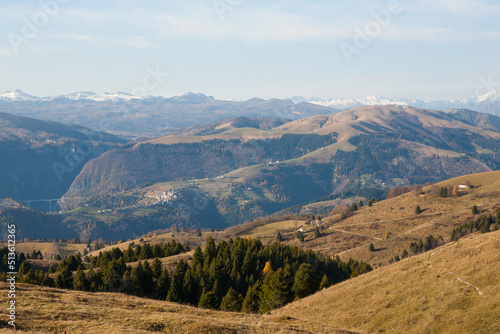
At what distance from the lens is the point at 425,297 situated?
55875mm

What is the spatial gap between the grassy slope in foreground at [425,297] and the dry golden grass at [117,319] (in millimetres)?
9818

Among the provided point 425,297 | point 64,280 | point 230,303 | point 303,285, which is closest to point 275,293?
point 303,285

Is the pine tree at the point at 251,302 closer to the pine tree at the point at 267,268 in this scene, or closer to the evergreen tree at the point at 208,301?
the evergreen tree at the point at 208,301

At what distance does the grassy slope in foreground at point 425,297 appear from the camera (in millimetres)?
49344

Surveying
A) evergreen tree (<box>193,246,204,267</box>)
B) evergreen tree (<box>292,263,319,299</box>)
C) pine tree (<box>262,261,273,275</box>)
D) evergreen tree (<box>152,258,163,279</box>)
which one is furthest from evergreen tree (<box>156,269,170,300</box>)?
evergreen tree (<box>292,263,319,299</box>)

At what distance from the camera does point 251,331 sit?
136 ft

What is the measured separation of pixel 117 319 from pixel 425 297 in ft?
123

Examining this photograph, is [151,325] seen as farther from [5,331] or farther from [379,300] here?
[379,300]

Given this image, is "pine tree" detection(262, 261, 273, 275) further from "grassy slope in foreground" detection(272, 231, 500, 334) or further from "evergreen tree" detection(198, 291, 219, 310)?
"grassy slope in foreground" detection(272, 231, 500, 334)

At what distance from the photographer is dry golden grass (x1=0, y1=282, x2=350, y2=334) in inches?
1534

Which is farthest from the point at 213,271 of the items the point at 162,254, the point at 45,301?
the point at 45,301

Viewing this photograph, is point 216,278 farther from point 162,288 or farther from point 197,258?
point 197,258

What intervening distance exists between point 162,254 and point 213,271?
34451 mm

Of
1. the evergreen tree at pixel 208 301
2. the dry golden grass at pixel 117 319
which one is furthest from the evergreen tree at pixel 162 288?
the dry golden grass at pixel 117 319
